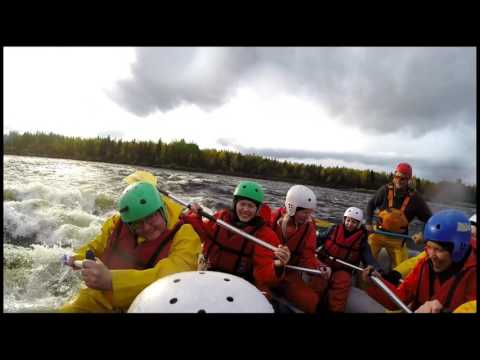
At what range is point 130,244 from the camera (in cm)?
257

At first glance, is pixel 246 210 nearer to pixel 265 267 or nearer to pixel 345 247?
pixel 265 267

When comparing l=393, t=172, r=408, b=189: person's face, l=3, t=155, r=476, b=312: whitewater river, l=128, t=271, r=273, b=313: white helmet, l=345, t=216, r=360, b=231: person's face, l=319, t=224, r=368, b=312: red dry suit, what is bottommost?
l=3, t=155, r=476, b=312: whitewater river

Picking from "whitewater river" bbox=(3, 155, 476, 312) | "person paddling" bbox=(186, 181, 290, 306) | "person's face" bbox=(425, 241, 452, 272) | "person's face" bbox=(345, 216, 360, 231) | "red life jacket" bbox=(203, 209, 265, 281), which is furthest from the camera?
"whitewater river" bbox=(3, 155, 476, 312)

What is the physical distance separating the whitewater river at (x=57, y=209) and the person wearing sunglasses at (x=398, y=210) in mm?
4814

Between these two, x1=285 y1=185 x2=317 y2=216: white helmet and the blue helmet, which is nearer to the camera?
the blue helmet

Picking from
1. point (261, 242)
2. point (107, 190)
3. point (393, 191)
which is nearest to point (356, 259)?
point (393, 191)

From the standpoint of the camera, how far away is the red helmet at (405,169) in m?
5.07

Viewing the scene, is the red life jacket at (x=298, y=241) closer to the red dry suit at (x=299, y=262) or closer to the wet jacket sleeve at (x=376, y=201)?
the red dry suit at (x=299, y=262)

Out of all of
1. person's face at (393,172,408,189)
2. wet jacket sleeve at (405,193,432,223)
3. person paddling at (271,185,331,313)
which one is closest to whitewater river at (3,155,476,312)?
person paddling at (271,185,331,313)

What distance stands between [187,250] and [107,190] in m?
12.7

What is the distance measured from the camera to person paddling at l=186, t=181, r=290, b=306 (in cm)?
296

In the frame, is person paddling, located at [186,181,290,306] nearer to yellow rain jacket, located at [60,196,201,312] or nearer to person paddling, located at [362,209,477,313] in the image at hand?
yellow rain jacket, located at [60,196,201,312]

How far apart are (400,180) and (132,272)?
14.5 feet

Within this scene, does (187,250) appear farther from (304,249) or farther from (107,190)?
(107,190)
